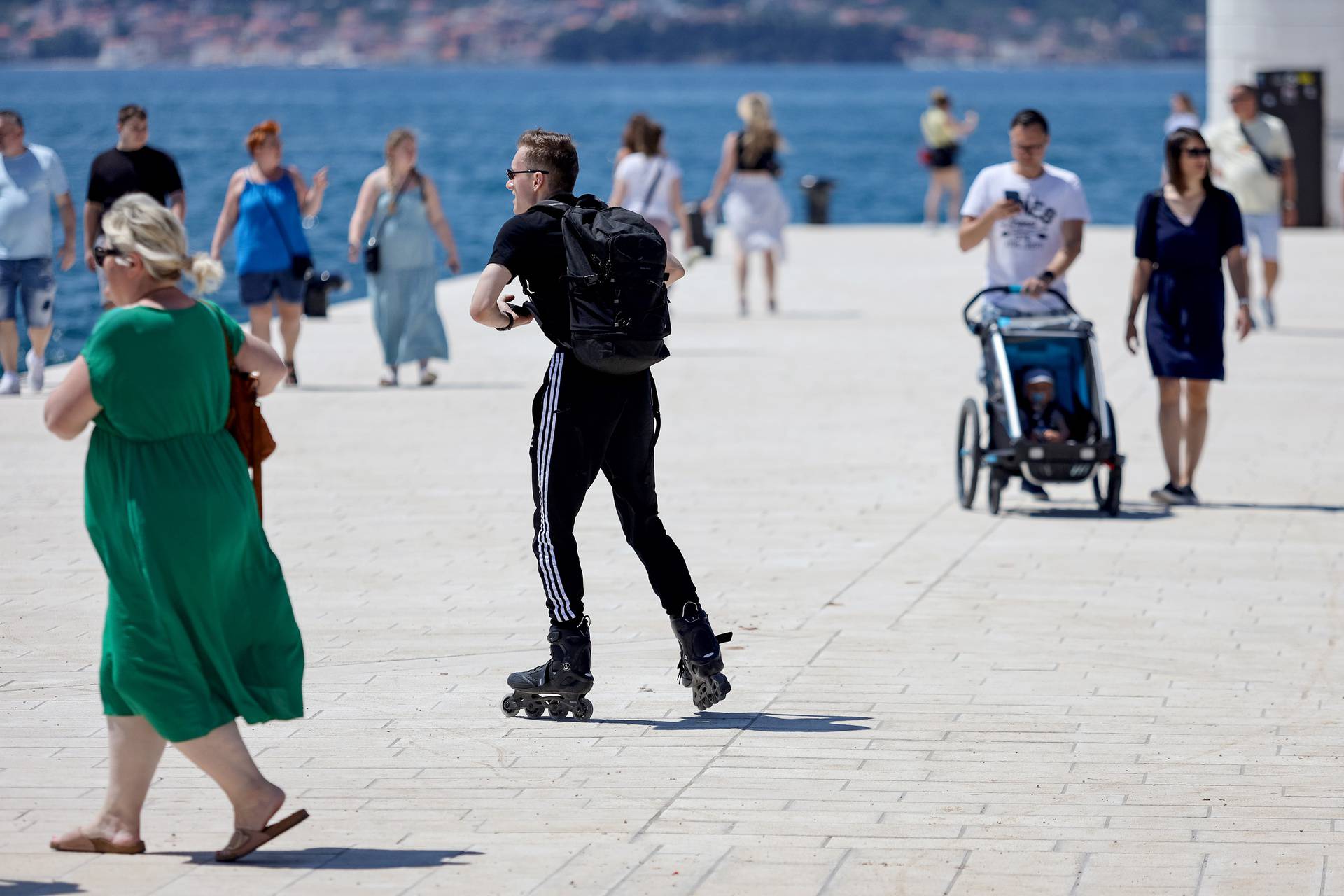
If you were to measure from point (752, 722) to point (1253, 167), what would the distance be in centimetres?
1174

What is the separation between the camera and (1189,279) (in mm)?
10508

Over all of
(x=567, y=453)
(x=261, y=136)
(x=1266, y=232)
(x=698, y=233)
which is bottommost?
(x=698, y=233)

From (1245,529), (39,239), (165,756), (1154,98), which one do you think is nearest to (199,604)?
(165,756)

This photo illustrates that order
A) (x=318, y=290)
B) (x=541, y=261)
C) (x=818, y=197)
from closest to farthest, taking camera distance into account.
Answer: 1. (x=541, y=261)
2. (x=318, y=290)
3. (x=818, y=197)

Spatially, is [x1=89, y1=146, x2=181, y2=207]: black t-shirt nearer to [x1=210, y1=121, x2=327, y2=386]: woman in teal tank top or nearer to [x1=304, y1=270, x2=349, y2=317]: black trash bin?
[x1=210, y1=121, x2=327, y2=386]: woman in teal tank top

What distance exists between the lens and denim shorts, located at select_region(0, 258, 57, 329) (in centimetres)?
1385

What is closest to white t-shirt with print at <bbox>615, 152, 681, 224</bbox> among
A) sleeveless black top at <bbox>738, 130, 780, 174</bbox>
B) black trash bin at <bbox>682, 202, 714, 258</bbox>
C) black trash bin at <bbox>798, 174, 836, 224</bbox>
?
sleeveless black top at <bbox>738, 130, 780, 174</bbox>

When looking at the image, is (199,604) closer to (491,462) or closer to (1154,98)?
(491,462)

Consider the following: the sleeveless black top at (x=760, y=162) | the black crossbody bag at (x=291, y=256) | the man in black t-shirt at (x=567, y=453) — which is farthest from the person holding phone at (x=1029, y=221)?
the sleeveless black top at (x=760, y=162)

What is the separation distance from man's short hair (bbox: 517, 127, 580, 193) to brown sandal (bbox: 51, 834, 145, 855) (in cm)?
232

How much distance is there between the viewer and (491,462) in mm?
11812

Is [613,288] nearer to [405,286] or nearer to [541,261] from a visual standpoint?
[541,261]

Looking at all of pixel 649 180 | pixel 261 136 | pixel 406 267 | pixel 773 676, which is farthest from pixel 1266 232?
pixel 773 676

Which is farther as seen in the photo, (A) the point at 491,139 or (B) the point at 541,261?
(A) the point at 491,139
